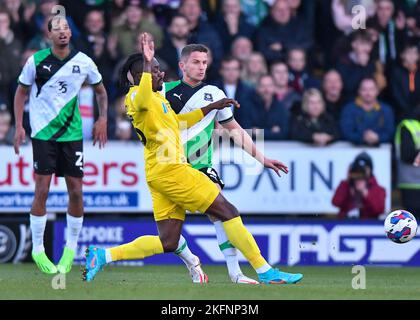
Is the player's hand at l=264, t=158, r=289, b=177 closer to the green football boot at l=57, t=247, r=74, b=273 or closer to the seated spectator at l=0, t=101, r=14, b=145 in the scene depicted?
the green football boot at l=57, t=247, r=74, b=273

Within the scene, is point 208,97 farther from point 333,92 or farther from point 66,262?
point 333,92

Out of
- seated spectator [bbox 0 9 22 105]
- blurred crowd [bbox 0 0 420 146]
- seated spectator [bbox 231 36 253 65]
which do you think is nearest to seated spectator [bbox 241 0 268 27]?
blurred crowd [bbox 0 0 420 146]

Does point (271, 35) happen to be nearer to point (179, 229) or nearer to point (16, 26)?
point (16, 26)

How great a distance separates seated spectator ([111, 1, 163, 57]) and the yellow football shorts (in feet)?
20.6

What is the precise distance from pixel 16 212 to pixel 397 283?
18.1 feet

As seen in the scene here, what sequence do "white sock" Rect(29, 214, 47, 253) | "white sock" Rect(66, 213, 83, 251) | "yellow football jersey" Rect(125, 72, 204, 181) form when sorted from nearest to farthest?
"yellow football jersey" Rect(125, 72, 204, 181)
"white sock" Rect(29, 214, 47, 253)
"white sock" Rect(66, 213, 83, 251)

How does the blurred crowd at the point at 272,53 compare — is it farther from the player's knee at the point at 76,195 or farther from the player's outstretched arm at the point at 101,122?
the player's knee at the point at 76,195

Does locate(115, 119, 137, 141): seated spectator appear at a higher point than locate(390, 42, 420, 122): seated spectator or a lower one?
lower

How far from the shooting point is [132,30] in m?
16.7

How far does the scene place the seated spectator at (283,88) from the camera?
628 inches

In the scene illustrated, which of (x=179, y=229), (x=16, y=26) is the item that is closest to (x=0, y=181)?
(x=16, y=26)

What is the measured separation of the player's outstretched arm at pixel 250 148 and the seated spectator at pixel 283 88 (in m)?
5.00

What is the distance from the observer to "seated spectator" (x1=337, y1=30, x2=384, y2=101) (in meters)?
16.5

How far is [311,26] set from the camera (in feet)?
57.4
